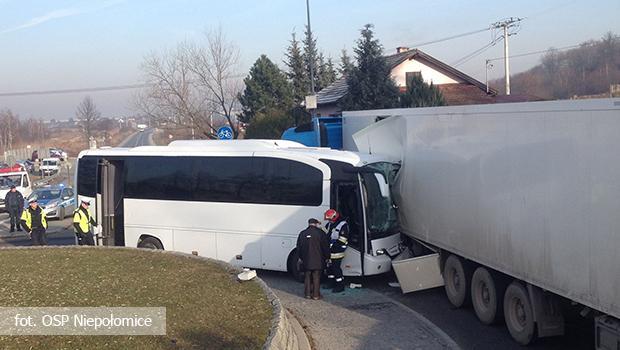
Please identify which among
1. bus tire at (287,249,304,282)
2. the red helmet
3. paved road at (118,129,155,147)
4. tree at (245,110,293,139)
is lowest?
bus tire at (287,249,304,282)

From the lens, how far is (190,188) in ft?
48.7

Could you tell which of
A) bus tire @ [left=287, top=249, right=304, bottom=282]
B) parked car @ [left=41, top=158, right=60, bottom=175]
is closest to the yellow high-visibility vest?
bus tire @ [left=287, top=249, right=304, bottom=282]

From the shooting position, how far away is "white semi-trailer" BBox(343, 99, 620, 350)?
7055 mm

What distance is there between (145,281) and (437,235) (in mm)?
4800

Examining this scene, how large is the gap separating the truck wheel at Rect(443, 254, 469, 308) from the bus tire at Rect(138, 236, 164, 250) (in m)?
6.78

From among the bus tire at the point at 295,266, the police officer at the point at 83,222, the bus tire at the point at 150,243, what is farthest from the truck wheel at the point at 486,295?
the police officer at the point at 83,222

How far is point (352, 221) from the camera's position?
508 inches

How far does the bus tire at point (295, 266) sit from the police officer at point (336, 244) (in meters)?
1.10

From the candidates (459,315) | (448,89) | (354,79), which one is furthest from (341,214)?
(448,89)

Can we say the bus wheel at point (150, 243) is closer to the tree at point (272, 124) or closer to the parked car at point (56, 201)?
the parked car at point (56, 201)

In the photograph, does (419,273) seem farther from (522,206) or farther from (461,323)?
(522,206)

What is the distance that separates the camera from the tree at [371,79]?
28.0m

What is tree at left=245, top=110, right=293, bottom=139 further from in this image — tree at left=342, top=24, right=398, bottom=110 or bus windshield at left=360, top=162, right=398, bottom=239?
bus windshield at left=360, top=162, right=398, bottom=239

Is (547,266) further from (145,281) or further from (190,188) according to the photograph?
(190,188)
